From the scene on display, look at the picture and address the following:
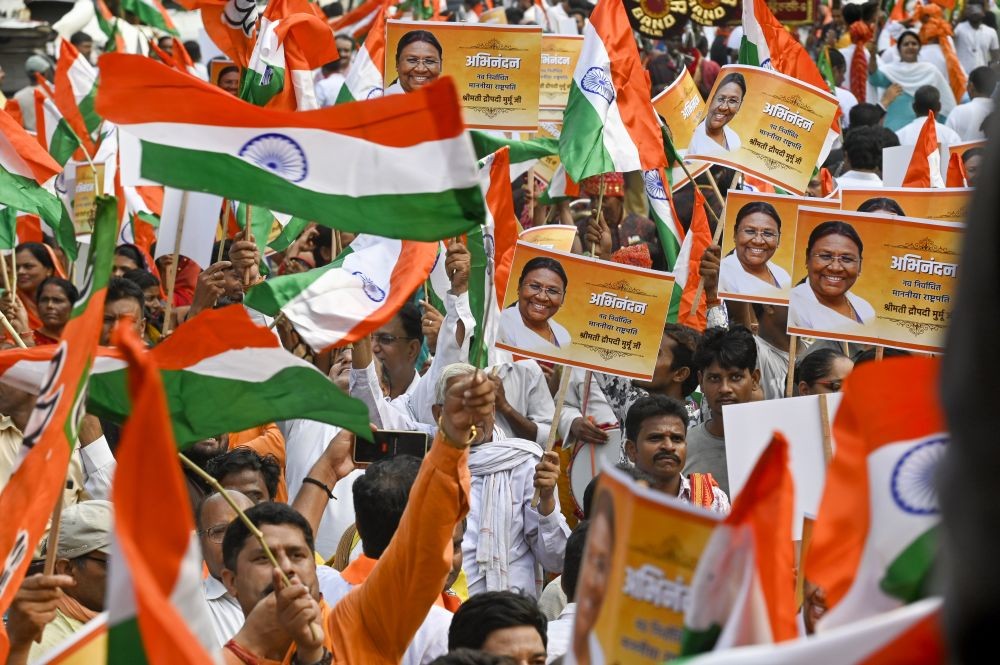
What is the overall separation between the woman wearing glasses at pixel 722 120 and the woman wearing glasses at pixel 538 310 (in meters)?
1.83

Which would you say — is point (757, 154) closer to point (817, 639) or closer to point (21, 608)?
point (21, 608)

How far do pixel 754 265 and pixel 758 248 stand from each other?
0.26 ft

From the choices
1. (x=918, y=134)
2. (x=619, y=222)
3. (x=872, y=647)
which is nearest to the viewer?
(x=872, y=647)

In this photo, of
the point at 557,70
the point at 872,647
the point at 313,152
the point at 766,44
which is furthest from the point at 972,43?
the point at 872,647

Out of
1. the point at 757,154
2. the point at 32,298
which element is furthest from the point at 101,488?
the point at 757,154

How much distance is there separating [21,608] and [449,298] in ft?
12.0

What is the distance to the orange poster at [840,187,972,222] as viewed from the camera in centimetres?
679

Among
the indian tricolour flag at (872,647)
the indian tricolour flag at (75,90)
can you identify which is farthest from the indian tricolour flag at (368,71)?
the indian tricolour flag at (872,647)

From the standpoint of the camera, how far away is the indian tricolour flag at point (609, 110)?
748cm

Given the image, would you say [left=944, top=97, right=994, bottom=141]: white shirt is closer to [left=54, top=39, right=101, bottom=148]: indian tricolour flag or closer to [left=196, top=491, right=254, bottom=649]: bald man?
[left=54, top=39, right=101, bottom=148]: indian tricolour flag

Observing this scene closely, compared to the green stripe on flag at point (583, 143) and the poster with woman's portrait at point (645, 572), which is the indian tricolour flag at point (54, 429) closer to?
the poster with woman's portrait at point (645, 572)

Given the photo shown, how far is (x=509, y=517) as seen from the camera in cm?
576

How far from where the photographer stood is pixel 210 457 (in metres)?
5.70

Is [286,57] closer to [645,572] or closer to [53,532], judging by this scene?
[53,532]
